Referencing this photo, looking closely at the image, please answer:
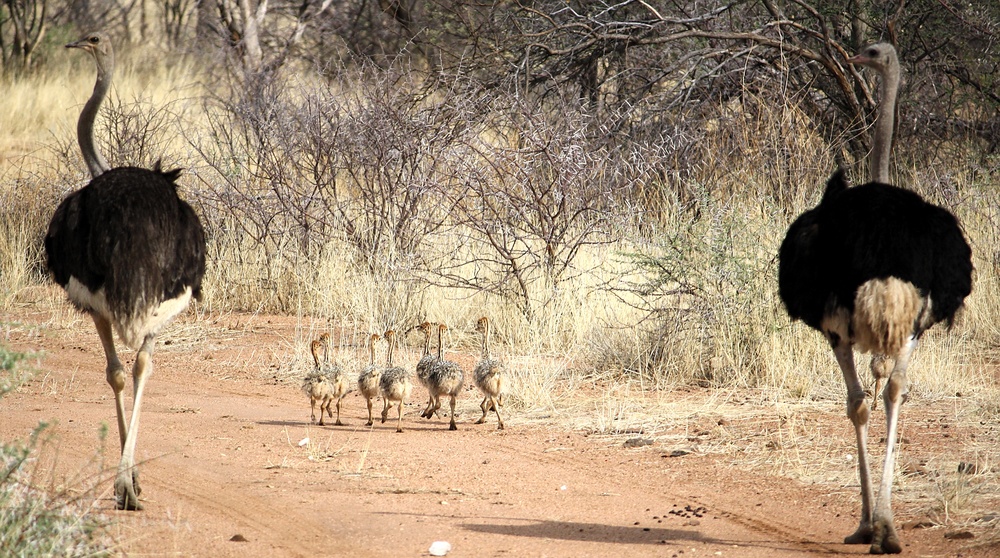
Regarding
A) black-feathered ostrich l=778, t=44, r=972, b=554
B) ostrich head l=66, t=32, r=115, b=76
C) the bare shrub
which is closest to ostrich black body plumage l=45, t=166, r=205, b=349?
ostrich head l=66, t=32, r=115, b=76

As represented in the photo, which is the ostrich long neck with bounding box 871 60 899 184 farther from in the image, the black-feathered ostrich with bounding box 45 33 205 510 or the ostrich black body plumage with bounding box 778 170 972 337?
the black-feathered ostrich with bounding box 45 33 205 510

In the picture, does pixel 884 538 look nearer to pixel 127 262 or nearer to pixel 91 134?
pixel 127 262

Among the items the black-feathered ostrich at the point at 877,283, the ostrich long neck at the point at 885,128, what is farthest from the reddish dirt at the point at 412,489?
the ostrich long neck at the point at 885,128

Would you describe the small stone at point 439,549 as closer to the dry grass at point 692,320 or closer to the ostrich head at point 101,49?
the dry grass at point 692,320

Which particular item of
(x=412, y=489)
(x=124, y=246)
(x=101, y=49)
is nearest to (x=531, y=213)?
(x=101, y=49)

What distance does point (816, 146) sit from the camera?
484 inches

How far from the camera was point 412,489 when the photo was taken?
19.5ft

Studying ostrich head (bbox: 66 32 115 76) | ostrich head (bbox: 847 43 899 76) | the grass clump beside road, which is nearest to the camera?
the grass clump beside road

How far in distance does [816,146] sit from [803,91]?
1.98 meters

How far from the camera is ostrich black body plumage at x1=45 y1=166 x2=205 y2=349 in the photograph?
544 centimetres

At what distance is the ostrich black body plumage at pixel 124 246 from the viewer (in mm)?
5441

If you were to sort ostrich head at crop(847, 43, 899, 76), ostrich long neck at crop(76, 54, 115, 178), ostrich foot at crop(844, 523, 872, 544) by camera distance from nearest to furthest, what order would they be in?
1. ostrich foot at crop(844, 523, 872, 544)
2. ostrich head at crop(847, 43, 899, 76)
3. ostrich long neck at crop(76, 54, 115, 178)

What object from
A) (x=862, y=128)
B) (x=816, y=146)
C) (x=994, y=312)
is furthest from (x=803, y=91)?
(x=994, y=312)

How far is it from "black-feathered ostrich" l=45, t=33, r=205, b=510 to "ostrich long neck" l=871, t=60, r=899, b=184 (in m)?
3.52
